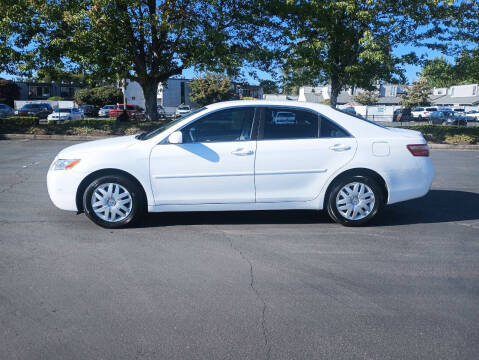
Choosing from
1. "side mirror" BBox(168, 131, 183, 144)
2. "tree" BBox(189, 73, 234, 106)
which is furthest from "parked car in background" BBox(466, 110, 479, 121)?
"side mirror" BBox(168, 131, 183, 144)

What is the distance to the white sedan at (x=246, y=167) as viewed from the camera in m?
5.19

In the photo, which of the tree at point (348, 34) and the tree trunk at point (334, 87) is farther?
the tree trunk at point (334, 87)

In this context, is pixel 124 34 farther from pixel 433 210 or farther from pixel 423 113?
pixel 423 113

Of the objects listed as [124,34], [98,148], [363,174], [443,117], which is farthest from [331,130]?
[443,117]

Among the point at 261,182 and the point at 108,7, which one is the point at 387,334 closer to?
the point at 261,182

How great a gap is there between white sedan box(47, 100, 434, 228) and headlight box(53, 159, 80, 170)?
1cm

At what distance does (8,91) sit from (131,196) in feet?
204

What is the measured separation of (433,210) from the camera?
21.1ft

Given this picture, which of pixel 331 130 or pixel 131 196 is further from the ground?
pixel 331 130

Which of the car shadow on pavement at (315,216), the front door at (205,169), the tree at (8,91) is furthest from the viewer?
the tree at (8,91)

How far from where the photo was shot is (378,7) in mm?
17281

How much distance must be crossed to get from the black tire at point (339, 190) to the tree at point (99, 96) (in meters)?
57.7

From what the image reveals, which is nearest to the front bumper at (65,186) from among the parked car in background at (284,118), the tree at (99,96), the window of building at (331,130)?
the parked car in background at (284,118)

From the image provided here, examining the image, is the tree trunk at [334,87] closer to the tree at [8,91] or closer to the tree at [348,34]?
the tree at [348,34]
